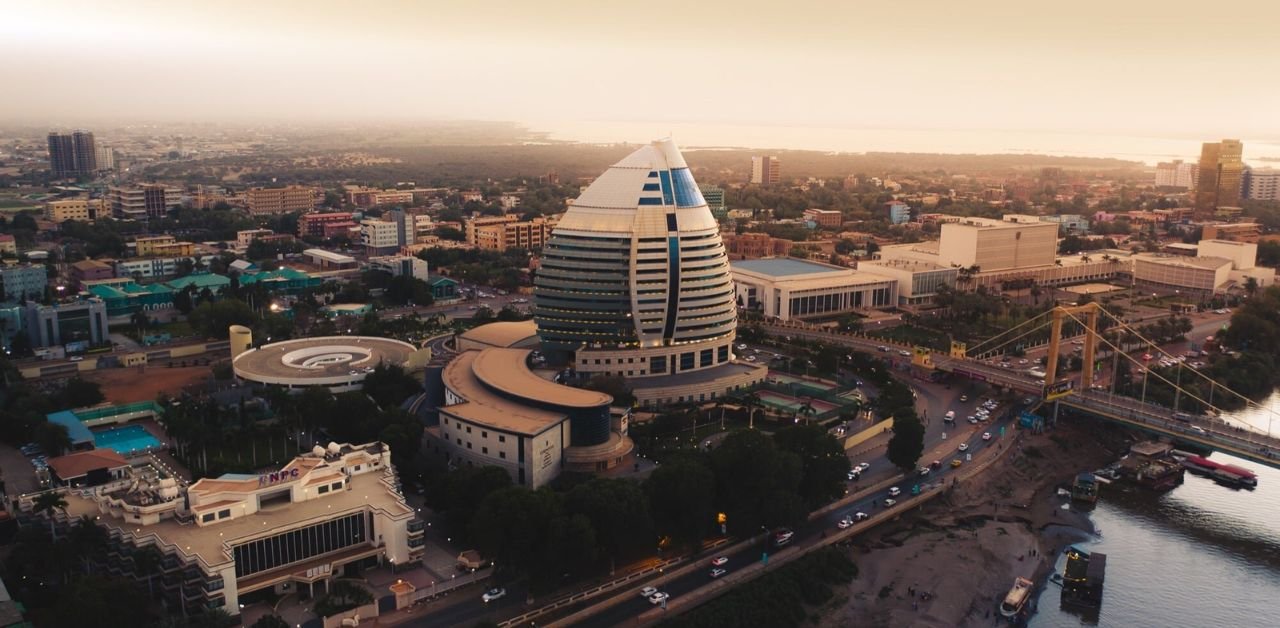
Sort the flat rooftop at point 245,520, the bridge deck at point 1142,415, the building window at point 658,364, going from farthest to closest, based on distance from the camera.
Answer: the building window at point 658,364 < the bridge deck at point 1142,415 < the flat rooftop at point 245,520

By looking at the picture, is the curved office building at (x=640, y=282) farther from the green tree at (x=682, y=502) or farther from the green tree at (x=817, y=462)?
the green tree at (x=682, y=502)

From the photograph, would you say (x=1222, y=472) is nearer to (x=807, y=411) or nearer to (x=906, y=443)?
(x=906, y=443)

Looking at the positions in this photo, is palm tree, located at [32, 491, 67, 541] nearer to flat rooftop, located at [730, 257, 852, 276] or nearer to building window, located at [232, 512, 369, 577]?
building window, located at [232, 512, 369, 577]

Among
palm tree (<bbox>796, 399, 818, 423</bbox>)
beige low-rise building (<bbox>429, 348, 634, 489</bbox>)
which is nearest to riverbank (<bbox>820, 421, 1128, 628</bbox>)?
palm tree (<bbox>796, 399, 818, 423</bbox>)

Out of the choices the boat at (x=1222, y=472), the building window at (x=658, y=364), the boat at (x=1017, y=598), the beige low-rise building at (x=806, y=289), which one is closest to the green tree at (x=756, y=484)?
the boat at (x=1017, y=598)

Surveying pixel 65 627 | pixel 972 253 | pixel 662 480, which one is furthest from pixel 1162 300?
pixel 65 627

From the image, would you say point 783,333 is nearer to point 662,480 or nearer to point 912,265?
point 912,265

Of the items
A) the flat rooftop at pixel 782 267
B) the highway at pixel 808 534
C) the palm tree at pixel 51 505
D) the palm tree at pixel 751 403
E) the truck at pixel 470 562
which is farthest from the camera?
the flat rooftop at pixel 782 267
